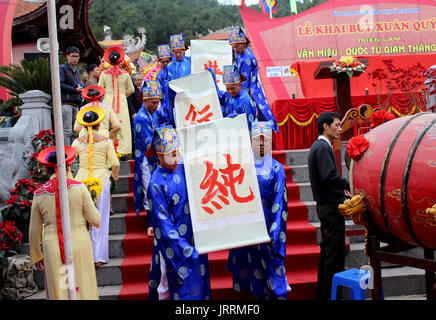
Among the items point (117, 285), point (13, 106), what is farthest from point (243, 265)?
point (13, 106)

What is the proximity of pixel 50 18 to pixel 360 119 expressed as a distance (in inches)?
123

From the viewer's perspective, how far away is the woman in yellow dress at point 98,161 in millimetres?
5266

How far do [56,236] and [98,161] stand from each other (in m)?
1.78

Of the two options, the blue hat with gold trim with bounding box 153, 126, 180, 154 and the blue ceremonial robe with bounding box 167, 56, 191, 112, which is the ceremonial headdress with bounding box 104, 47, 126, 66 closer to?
the blue ceremonial robe with bounding box 167, 56, 191, 112

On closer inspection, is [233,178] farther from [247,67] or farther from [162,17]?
[162,17]

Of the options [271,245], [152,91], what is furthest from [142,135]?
[271,245]

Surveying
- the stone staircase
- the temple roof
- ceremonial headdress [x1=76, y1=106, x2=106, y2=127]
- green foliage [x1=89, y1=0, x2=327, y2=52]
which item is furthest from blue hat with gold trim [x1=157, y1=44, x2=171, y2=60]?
green foliage [x1=89, y1=0, x2=327, y2=52]

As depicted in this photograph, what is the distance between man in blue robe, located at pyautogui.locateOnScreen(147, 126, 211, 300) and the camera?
346cm

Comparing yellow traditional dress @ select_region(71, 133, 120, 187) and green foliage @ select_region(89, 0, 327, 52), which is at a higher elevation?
green foliage @ select_region(89, 0, 327, 52)

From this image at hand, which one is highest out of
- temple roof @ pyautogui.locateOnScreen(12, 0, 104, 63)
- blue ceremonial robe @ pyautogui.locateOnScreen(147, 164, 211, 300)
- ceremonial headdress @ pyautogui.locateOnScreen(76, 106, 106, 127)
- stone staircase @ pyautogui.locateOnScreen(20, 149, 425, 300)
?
temple roof @ pyautogui.locateOnScreen(12, 0, 104, 63)

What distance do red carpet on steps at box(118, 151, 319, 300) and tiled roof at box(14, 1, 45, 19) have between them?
823 centimetres

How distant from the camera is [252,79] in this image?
7184 mm

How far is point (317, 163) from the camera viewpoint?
13.8 ft

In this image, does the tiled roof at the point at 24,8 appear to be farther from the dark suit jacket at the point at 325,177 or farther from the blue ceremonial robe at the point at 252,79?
the dark suit jacket at the point at 325,177
